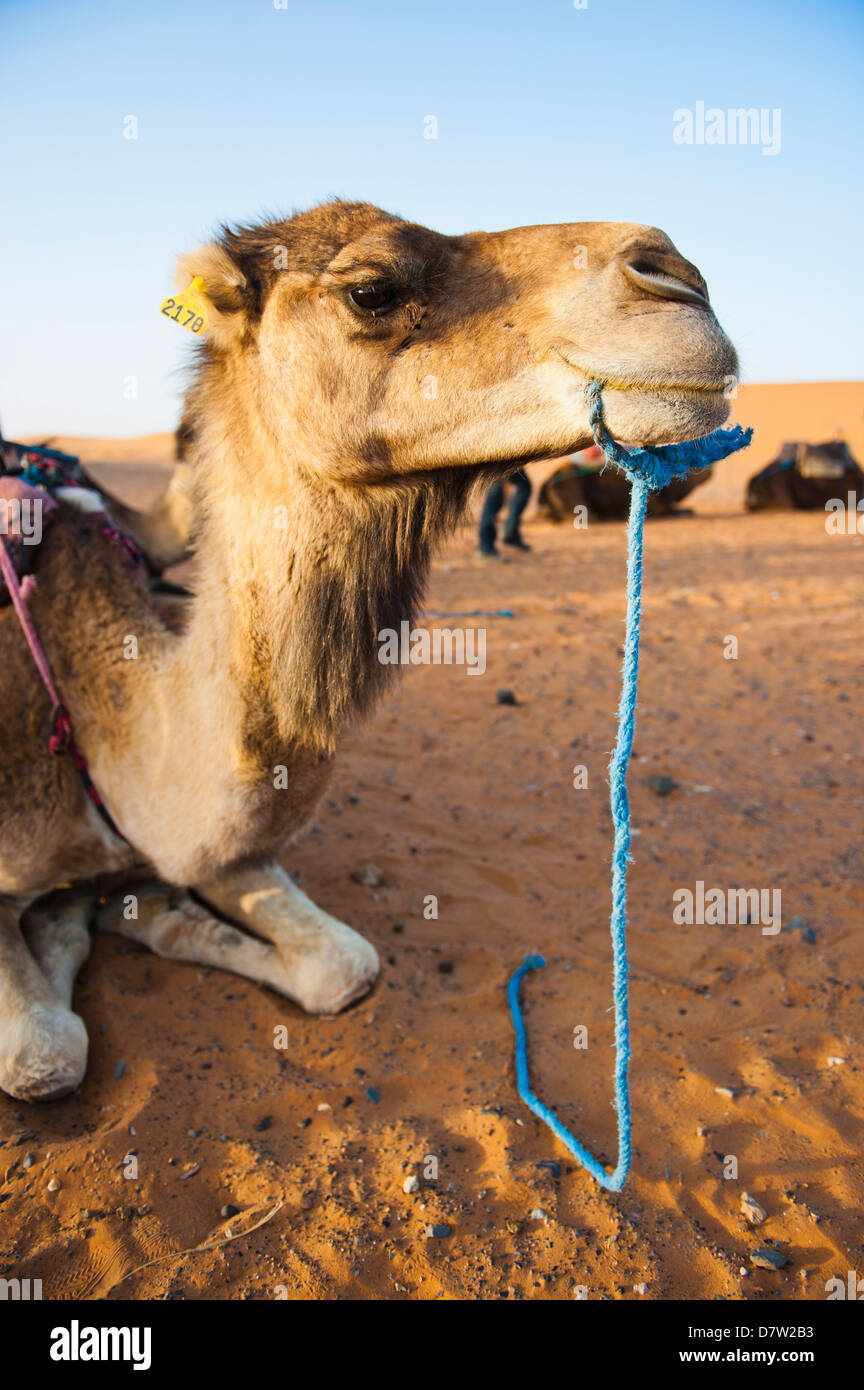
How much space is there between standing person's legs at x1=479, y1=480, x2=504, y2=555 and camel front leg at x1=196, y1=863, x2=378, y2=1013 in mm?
7869

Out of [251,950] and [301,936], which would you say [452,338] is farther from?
[251,950]

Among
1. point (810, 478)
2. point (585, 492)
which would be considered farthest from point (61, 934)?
point (810, 478)

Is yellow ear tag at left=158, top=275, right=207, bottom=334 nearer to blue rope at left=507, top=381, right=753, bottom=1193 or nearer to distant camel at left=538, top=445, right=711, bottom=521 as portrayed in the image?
blue rope at left=507, top=381, right=753, bottom=1193

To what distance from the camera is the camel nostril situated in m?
1.95

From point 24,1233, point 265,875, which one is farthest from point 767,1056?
point 24,1233

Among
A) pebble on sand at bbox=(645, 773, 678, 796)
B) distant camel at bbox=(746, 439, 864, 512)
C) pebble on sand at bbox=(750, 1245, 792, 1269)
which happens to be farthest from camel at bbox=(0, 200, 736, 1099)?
distant camel at bbox=(746, 439, 864, 512)

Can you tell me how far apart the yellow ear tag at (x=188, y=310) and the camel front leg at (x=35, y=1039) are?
195 cm

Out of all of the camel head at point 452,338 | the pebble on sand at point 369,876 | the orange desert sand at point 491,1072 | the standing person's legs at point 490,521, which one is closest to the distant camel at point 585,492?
the standing person's legs at point 490,521

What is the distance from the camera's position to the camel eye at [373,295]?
2.21 meters

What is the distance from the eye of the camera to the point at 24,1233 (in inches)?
88.7

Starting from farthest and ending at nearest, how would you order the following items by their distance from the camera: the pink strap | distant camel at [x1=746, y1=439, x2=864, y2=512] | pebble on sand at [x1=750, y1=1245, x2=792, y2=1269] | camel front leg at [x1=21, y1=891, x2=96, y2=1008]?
distant camel at [x1=746, y1=439, x2=864, y2=512]
camel front leg at [x1=21, y1=891, x2=96, y2=1008]
the pink strap
pebble on sand at [x1=750, y1=1245, x2=792, y2=1269]

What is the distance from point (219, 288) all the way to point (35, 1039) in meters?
2.14

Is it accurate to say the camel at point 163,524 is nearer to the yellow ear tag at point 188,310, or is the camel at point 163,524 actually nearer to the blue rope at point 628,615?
the yellow ear tag at point 188,310
